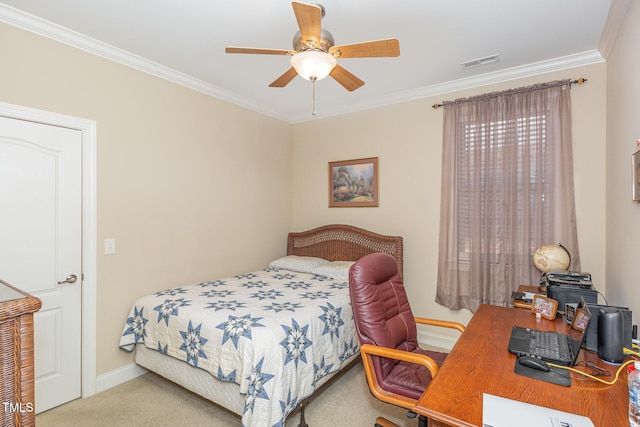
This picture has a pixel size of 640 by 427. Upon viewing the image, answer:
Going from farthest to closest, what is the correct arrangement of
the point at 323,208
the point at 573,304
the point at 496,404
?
the point at 323,208 → the point at 573,304 → the point at 496,404

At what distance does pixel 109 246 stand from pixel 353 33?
8.77 ft

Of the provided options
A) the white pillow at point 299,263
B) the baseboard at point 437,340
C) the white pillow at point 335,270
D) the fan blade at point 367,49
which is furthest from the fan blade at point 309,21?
the baseboard at point 437,340

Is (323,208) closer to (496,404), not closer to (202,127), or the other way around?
(202,127)

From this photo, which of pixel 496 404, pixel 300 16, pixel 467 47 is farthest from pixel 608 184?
pixel 300 16

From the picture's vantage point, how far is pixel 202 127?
3.60 meters

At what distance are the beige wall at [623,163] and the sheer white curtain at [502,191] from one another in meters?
0.33

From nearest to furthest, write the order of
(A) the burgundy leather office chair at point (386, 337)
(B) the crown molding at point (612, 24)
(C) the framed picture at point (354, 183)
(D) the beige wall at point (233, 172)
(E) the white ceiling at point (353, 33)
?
(A) the burgundy leather office chair at point (386, 337) < (B) the crown molding at point (612, 24) < (E) the white ceiling at point (353, 33) < (D) the beige wall at point (233, 172) < (C) the framed picture at point (354, 183)

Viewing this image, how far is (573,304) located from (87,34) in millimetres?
3914

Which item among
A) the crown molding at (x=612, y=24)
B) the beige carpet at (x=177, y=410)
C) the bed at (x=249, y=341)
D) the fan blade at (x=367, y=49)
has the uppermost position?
the crown molding at (x=612, y=24)

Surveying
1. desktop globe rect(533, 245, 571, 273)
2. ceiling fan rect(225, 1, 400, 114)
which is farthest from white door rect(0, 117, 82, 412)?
desktop globe rect(533, 245, 571, 273)

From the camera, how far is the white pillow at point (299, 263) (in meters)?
3.96

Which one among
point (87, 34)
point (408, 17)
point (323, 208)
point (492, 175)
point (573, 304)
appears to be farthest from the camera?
point (323, 208)

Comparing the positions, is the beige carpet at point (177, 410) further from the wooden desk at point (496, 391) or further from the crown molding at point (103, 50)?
the crown molding at point (103, 50)

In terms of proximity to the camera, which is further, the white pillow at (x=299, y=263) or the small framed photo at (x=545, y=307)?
the white pillow at (x=299, y=263)
